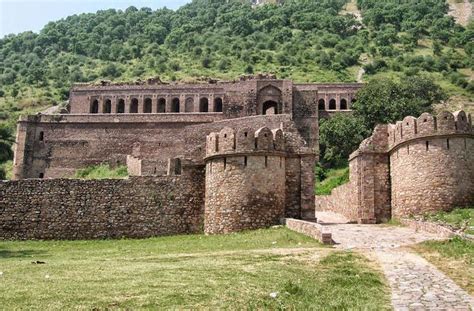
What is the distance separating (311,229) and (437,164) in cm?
669

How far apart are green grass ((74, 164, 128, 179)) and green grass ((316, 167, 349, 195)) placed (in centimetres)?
1531

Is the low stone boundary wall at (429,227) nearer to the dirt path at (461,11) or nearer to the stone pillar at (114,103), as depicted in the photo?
the stone pillar at (114,103)

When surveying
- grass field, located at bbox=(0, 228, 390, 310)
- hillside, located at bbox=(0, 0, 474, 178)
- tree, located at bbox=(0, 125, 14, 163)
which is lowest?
grass field, located at bbox=(0, 228, 390, 310)

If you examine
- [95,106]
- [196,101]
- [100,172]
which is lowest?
[100,172]

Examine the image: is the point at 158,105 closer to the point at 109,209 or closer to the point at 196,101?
the point at 196,101

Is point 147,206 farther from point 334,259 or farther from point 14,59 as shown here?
point 14,59

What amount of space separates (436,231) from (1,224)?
16561 millimetres

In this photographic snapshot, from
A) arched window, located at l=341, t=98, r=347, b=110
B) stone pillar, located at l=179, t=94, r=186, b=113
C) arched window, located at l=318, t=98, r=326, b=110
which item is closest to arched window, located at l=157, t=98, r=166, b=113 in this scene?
stone pillar, located at l=179, t=94, r=186, b=113

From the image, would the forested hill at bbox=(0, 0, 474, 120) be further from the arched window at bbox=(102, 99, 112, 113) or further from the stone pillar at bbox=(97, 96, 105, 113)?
the arched window at bbox=(102, 99, 112, 113)

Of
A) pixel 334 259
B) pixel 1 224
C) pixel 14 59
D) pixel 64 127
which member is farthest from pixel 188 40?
pixel 334 259

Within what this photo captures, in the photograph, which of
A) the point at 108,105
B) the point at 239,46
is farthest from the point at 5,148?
the point at 239,46

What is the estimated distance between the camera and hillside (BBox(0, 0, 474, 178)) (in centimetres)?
9638

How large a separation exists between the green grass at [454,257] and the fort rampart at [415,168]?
5.88m

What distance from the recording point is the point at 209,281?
30.0 ft
